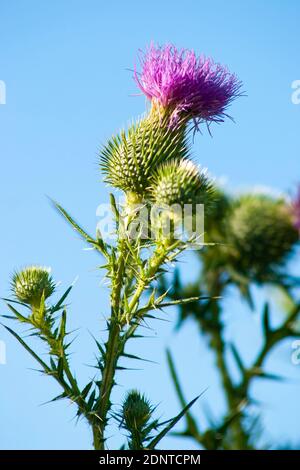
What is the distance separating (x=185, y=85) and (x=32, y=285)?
52.0 inches

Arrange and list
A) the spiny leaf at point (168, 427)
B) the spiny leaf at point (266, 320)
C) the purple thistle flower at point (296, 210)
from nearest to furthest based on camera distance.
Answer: the spiny leaf at point (168, 427)
the purple thistle flower at point (296, 210)
the spiny leaf at point (266, 320)

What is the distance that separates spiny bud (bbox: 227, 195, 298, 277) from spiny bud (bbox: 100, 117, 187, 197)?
2.71 metres

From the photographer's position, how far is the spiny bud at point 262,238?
6520 millimetres

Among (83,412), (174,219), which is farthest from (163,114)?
(83,412)

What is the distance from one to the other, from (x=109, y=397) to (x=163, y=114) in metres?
1.52

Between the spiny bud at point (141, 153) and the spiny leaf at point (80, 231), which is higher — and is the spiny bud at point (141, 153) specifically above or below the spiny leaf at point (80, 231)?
above

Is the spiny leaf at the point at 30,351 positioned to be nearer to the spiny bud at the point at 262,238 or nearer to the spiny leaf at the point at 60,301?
the spiny leaf at the point at 60,301

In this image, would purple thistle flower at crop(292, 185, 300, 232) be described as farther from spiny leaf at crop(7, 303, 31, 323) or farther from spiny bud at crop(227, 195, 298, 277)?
spiny bud at crop(227, 195, 298, 277)

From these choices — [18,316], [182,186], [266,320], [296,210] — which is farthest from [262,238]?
[18,316]

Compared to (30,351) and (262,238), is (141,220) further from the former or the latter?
(262,238)

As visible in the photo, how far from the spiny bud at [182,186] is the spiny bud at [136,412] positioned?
90 centimetres

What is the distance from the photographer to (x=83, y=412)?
3.10 meters

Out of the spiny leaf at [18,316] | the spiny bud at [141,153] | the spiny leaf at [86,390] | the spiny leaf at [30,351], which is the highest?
the spiny bud at [141,153]

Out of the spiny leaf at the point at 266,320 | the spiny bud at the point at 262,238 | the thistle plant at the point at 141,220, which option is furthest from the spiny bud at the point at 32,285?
the spiny bud at the point at 262,238
